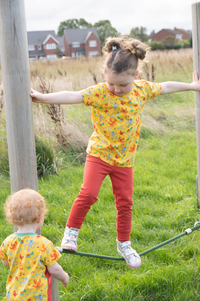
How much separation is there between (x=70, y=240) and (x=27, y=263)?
72 centimetres

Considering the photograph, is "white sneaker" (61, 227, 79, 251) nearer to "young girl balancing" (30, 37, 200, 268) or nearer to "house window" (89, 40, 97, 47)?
"young girl balancing" (30, 37, 200, 268)

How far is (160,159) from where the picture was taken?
16.1 ft

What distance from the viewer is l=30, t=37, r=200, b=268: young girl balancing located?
213cm

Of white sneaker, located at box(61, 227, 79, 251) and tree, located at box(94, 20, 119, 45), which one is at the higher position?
tree, located at box(94, 20, 119, 45)

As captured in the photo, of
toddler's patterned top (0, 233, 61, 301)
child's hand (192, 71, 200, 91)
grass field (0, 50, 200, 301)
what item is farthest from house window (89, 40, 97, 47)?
toddler's patterned top (0, 233, 61, 301)

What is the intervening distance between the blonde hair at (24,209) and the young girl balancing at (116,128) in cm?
65

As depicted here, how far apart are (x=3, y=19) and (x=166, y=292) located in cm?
207

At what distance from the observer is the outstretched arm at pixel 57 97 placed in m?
1.82

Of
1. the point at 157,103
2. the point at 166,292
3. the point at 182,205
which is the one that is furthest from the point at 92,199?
the point at 157,103

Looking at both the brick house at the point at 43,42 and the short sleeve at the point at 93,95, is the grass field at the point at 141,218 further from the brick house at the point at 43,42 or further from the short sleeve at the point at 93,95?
the brick house at the point at 43,42

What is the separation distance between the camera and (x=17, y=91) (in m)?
1.70

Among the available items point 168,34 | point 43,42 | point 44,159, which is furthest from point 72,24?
point 44,159

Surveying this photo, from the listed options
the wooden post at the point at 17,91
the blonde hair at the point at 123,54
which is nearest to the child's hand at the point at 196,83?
the blonde hair at the point at 123,54

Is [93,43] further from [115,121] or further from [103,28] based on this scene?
[115,121]
